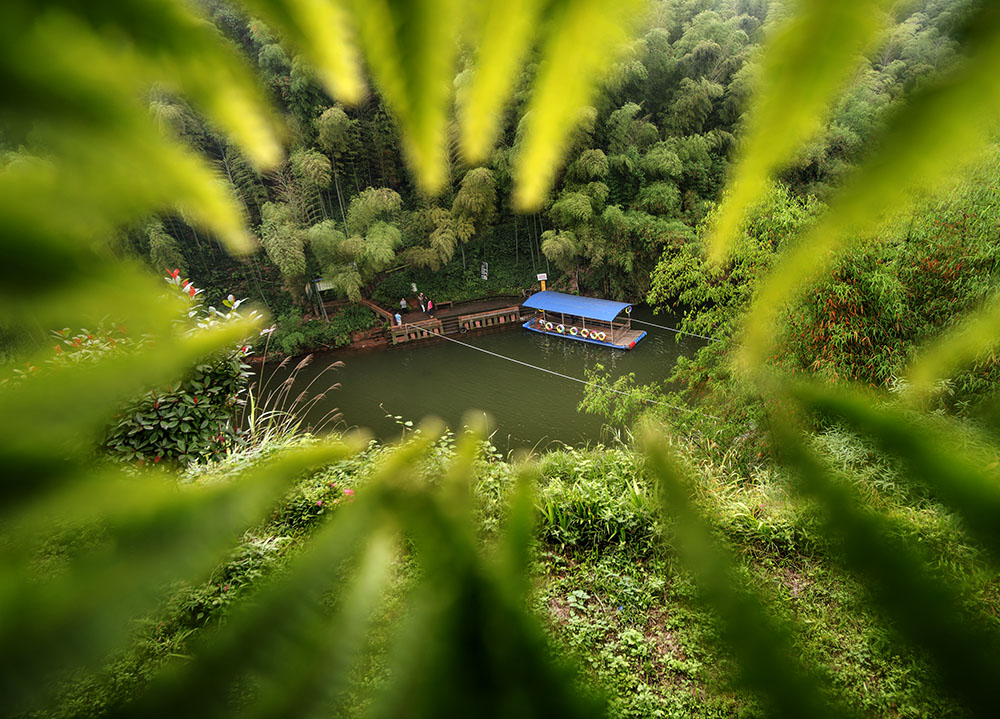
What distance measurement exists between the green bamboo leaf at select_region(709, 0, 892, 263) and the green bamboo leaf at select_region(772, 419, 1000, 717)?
8 cm

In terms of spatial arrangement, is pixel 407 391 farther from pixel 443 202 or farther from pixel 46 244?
pixel 46 244

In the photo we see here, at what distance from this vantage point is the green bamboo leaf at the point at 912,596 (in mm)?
98

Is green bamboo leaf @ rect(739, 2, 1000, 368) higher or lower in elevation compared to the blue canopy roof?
higher

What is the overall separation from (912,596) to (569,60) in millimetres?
156

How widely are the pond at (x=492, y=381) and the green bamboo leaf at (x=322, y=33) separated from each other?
4296 mm

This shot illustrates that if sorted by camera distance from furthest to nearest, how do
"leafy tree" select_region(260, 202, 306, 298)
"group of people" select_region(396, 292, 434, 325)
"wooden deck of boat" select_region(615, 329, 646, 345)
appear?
"group of people" select_region(396, 292, 434, 325), "leafy tree" select_region(260, 202, 306, 298), "wooden deck of boat" select_region(615, 329, 646, 345)

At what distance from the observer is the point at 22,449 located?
12 centimetres

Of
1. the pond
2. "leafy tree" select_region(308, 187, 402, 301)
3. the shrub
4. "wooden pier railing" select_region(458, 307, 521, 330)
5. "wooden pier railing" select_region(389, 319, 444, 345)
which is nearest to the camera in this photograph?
the shrub

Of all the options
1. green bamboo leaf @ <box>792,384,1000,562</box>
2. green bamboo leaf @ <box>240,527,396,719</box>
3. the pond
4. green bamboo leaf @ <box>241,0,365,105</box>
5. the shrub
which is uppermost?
green bamboo leaf @ <box>241,0,365,105</box>

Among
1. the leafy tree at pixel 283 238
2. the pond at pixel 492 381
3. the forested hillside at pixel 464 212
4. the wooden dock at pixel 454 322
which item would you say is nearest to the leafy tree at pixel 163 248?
the forested hillside at pixel 464 212

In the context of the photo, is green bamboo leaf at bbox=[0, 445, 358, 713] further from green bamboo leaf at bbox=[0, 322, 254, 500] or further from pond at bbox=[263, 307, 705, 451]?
pond at bbox=[263, 307, 705, 451]

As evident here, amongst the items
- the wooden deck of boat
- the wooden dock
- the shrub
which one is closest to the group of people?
the wooden dock

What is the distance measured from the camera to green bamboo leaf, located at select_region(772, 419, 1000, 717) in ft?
0.32

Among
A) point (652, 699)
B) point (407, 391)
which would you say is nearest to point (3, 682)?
point (652, 699)
